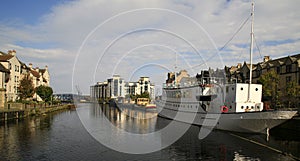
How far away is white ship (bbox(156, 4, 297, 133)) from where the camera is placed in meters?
35.2

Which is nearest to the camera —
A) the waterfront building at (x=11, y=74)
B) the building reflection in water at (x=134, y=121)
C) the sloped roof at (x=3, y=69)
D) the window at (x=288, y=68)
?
the building reflection in water at (x=134, y=121)

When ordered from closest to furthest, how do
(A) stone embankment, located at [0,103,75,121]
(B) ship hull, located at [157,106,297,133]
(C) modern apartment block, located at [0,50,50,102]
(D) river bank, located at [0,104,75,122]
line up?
(B) ship hull, located at [157,106,297,133] < (D) river bank, located at [0,104,75,122] < (A) stone embankment, located at [0,103,75,121] < (C) modern apartment block, located at [0,50,50,102]

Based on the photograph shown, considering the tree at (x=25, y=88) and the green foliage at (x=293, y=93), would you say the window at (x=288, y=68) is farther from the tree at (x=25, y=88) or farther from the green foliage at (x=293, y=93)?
the tree at (x=25, y=88)

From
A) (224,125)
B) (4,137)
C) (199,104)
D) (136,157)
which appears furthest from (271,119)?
(4,137)

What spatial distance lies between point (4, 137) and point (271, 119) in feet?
112

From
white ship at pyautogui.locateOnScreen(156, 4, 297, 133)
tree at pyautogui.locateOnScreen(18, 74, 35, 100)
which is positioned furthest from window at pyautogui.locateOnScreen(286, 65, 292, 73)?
tree at pyautogui.locateOnScreen(18, 74, 35, 100)

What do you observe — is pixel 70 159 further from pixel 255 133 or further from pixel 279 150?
pixel 255 133

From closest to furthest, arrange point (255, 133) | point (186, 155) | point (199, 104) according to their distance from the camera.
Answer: point (186, 155) < point (255, 133) < point (199, 104)

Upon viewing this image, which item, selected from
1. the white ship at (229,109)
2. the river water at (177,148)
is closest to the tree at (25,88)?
the river water at (177,148)

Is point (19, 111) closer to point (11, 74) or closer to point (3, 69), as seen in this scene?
point (3, 69)

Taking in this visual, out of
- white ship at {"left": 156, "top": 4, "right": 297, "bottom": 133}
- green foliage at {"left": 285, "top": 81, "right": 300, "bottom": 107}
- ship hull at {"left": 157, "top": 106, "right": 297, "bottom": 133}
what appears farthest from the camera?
green foliage at {"left": 285, "top": 81, "right": 300, "bottom": 107}

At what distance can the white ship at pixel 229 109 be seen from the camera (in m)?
35.2

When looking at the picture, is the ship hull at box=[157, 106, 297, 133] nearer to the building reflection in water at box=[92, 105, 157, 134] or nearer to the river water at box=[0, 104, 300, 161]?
the river water at box=[0, 104, 300, 161]

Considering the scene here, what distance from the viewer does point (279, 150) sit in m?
28.1
